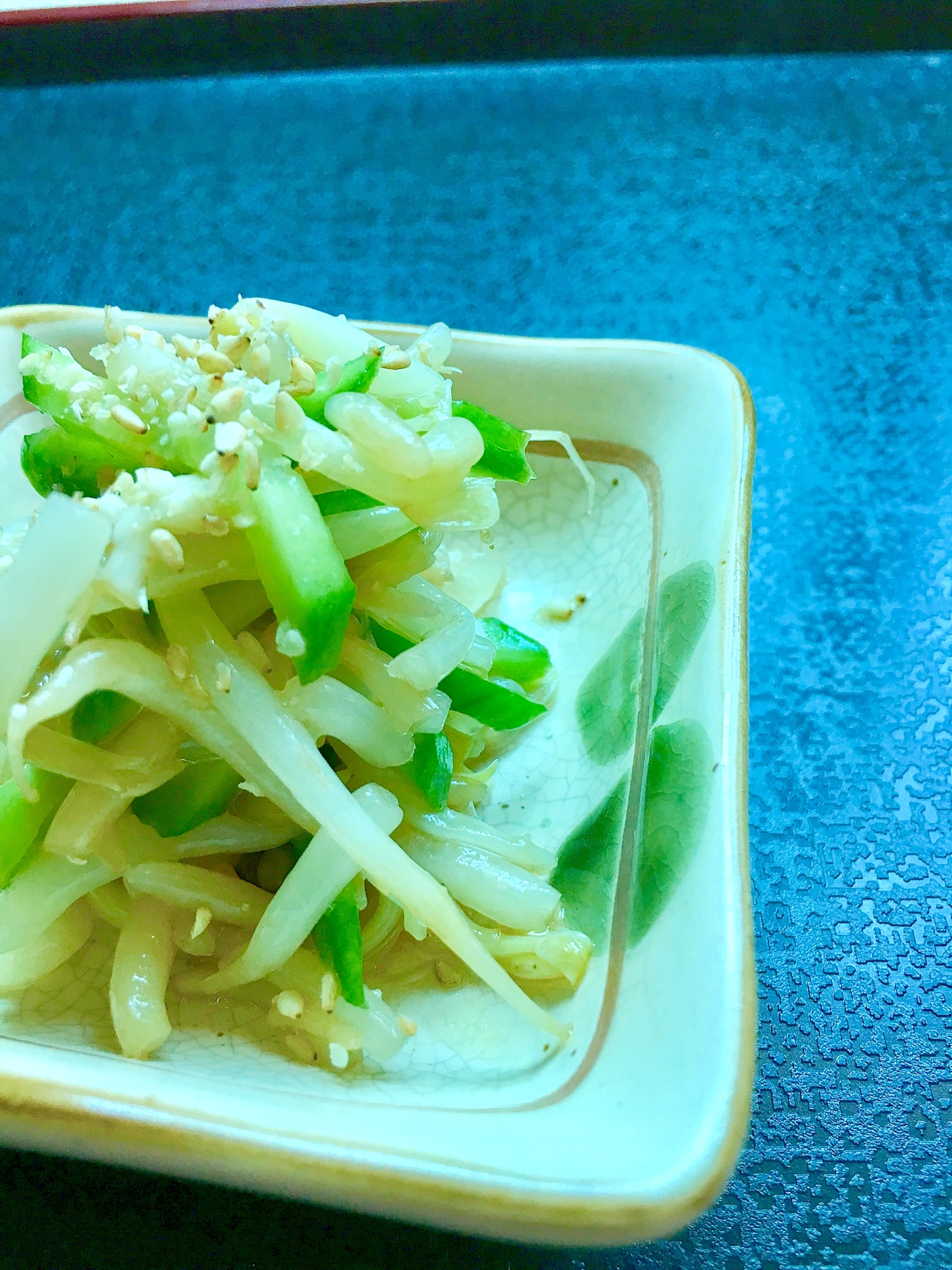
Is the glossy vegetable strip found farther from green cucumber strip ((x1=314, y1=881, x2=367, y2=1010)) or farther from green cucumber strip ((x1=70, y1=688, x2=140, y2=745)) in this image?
green cucumber strip ((x1=314, y1=881, x2=367, y2=1010))

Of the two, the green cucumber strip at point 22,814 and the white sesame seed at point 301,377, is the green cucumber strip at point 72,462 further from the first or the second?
the green cucumber strip at point 22,814

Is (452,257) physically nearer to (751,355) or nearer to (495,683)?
(751,355)

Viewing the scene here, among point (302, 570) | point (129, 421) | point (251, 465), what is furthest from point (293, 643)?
point (129, 421)

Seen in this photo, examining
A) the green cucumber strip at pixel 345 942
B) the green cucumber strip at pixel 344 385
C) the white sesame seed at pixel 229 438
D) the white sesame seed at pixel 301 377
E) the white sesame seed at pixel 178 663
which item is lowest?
the green cucumber strip at pixel 345 942

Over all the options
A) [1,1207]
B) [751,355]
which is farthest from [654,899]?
[751,355]

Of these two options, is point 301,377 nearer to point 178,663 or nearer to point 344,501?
point 344,501

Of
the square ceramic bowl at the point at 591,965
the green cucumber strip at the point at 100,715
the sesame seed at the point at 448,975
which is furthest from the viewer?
the sesame seed at the point at 448,975

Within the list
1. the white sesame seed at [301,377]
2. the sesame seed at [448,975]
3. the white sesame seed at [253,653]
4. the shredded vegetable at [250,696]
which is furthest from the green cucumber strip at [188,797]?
the white sesame seed at [301,377]

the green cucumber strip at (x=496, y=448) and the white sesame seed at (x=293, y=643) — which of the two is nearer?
the white sesame seed at (x=293, y=643)
